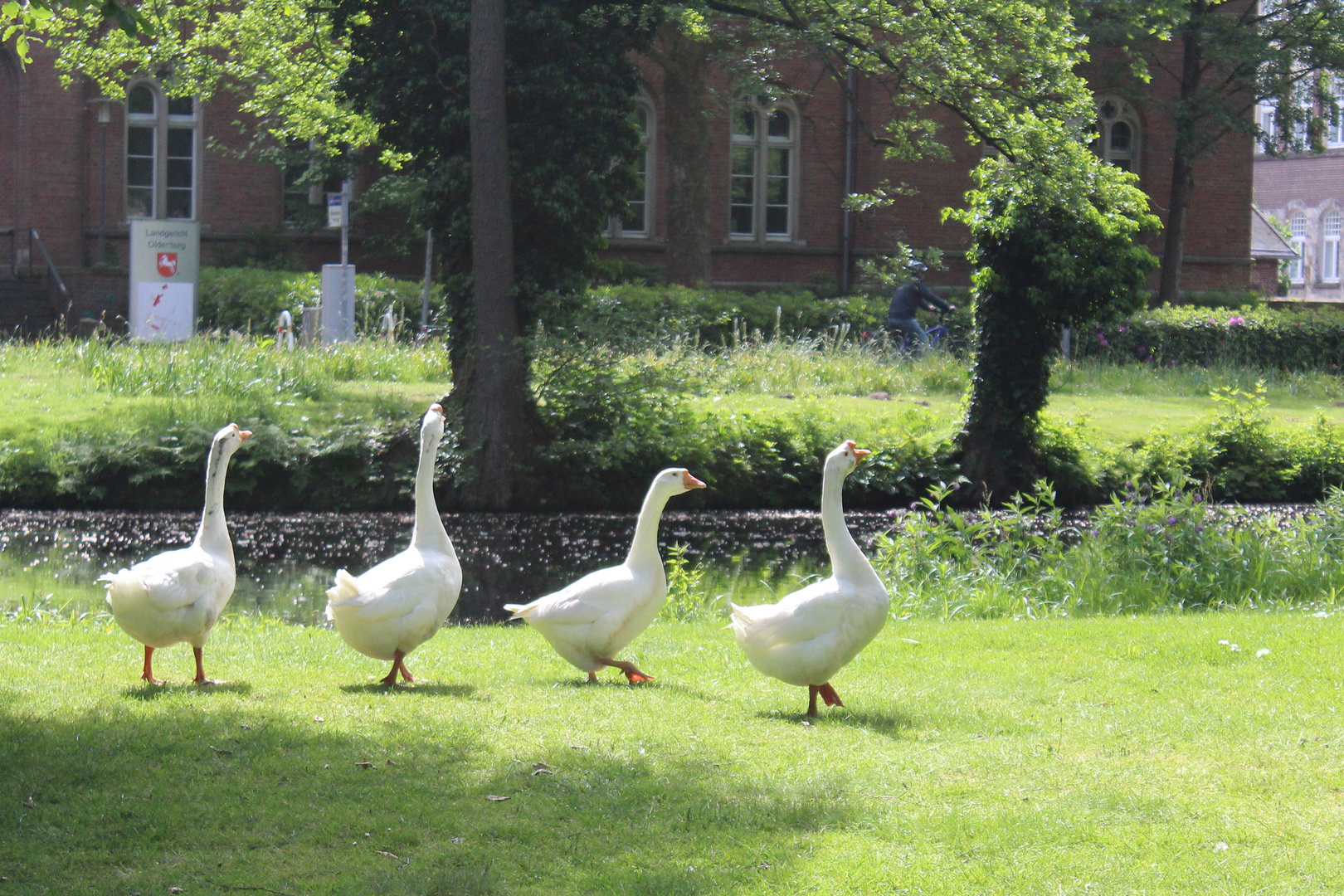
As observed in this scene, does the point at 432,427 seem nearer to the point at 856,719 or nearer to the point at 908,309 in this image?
the point at 856,719

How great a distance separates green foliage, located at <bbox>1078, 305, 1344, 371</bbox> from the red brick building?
4.29m

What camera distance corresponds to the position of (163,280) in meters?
23.5

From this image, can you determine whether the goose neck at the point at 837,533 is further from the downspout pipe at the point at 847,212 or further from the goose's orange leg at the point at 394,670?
the downspout pipe at the point at 847,212

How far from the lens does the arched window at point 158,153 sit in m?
31.5

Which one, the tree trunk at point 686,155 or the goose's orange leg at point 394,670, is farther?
the tree trunk at point 686,155

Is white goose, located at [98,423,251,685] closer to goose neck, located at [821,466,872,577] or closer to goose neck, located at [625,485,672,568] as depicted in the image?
A: goose neck, located at [625,485,672,568]

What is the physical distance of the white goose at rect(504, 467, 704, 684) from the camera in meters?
6.50

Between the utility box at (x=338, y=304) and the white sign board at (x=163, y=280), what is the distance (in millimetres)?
2579

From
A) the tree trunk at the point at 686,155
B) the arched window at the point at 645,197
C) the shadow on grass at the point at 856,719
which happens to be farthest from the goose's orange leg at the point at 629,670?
the arched window at the point at 645,197

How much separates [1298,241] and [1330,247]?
1343 mm

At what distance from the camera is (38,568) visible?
458 inches

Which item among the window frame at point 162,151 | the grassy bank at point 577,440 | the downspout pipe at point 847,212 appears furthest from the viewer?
the downspout pipe at point 847,212

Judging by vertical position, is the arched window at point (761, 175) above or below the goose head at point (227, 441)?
above

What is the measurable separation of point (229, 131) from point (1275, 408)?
22416 mm
